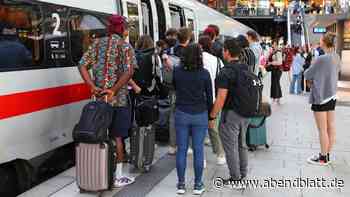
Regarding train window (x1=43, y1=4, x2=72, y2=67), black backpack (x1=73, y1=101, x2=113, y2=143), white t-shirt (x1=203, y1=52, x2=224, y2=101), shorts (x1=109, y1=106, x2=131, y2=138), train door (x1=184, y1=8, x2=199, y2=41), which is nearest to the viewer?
black backpack (x1=73, y1=101, x2=113, y2=143)

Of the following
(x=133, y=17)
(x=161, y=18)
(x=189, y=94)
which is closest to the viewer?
(x=189, y=94)

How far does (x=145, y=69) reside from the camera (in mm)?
6363

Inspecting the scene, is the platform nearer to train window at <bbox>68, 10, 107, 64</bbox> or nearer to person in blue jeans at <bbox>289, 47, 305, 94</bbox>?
train window at <bbox>68, 10, 107, 64</bbox>

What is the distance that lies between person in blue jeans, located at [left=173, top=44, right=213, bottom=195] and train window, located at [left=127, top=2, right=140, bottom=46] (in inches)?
151

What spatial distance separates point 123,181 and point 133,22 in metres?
4.10

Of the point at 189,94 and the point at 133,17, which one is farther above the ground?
the point at 133,17

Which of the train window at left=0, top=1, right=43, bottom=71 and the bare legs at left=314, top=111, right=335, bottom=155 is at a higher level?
the train window at left=0, top=1, right=43, bottom=71

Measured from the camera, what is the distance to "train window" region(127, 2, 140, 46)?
854cm

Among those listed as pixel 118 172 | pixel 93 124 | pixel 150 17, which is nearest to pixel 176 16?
pixel 150 17

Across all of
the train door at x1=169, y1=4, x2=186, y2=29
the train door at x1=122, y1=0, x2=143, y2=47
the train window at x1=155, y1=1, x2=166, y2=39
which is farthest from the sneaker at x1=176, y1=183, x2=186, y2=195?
the train door at x1=169, y1=4, x2=186, y2=29

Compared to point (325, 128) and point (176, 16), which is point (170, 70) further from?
point (176, 16)

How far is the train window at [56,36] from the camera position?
570cm

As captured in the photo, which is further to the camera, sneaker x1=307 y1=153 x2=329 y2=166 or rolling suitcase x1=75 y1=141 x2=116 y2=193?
sneaker x1=307 y1=153 x2=329 y2=166

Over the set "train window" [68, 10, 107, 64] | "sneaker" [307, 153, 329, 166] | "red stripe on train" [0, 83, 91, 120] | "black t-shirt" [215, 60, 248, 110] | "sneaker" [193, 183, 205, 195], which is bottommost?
"sneaker" [307, 153, 329, 166]
